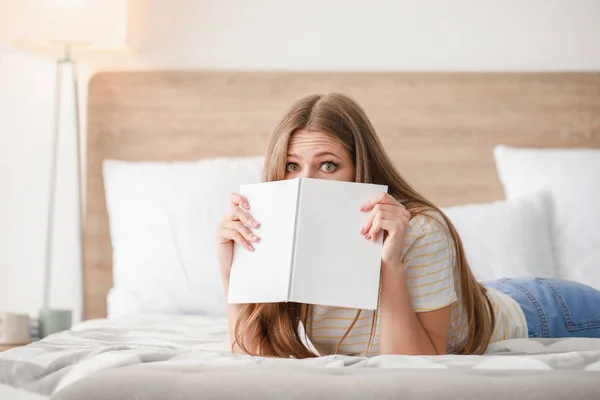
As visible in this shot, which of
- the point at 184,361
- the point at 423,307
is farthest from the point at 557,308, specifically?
the point at 184,361

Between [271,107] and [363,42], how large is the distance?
0.39 m

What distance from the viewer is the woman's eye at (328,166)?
1383 mm

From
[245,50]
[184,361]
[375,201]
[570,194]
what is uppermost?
[245,50]

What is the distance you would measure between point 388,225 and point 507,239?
112cm

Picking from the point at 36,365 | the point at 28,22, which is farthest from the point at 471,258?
the point at 28,22

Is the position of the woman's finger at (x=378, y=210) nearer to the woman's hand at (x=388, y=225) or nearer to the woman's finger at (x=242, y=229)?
the woman's hand at (x=388, y=225)

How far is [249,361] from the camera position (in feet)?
3.78

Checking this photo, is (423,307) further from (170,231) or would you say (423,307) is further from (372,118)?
(372,118)

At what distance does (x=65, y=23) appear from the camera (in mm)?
2488

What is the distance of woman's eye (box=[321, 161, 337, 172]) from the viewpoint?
1383 mm

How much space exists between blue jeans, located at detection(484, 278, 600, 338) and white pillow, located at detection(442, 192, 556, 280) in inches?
17.7

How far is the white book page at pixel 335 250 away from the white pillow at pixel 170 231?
1.11m

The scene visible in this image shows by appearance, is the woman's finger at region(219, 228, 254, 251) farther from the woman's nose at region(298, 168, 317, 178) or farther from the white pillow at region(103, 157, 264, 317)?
the white pillow at region(103, 157, 264, 317)

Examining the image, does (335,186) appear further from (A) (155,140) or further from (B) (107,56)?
(B) (107,56)
